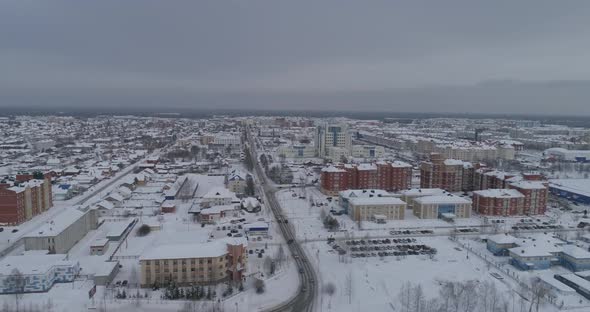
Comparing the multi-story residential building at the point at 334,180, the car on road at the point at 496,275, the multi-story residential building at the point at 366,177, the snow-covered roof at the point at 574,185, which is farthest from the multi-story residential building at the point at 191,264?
the snow-covered roof at the point at 574,185

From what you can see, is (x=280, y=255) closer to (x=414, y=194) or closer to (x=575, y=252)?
(x=575, y=252)

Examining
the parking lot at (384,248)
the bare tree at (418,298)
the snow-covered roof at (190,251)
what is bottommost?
the parking lot at (384,248)

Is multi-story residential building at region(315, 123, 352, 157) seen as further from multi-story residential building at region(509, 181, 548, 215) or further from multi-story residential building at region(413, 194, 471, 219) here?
multi-story residential building at region(509, 181, 548, 215)

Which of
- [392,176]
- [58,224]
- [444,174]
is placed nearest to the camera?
[58,224]

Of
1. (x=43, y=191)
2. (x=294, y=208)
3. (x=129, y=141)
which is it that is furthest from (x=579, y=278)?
(x=129, y=141)

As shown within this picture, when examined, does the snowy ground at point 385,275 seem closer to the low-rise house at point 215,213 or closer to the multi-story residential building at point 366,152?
the low-rise house at point 215,213

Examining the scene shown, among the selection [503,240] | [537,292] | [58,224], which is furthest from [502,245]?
[58,224]
